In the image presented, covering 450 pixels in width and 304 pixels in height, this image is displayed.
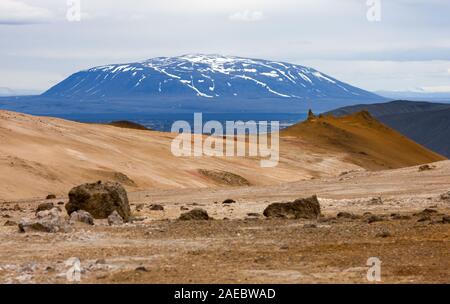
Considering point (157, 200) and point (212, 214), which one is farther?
point (157, 200)

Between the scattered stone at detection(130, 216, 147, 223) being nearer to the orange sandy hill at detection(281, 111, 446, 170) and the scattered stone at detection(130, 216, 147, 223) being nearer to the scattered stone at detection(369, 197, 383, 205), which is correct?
the scattered stone at detection(369, 197, 383, 205)

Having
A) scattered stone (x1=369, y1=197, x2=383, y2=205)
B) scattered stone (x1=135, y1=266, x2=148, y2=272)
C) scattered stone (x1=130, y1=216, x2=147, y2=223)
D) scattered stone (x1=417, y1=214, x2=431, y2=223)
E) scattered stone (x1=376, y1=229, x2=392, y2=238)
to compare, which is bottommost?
scattered stone (x1=369, y1=197, x2=383, y2=205)

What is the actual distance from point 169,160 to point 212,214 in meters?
29.7

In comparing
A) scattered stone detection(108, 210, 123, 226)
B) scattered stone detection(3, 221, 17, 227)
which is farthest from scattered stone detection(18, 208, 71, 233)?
scattered stone detection(108, 210, 123, 226)

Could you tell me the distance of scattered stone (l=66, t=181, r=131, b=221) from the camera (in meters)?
19.7

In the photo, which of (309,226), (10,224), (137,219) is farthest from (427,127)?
(10,224)

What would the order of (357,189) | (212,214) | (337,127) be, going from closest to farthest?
(212,214)
(357,189)
(337,127)

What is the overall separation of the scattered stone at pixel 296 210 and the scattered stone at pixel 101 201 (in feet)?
11.1

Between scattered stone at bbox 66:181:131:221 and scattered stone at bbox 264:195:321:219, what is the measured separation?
339cm

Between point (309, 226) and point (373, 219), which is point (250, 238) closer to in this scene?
point (309, 226)
